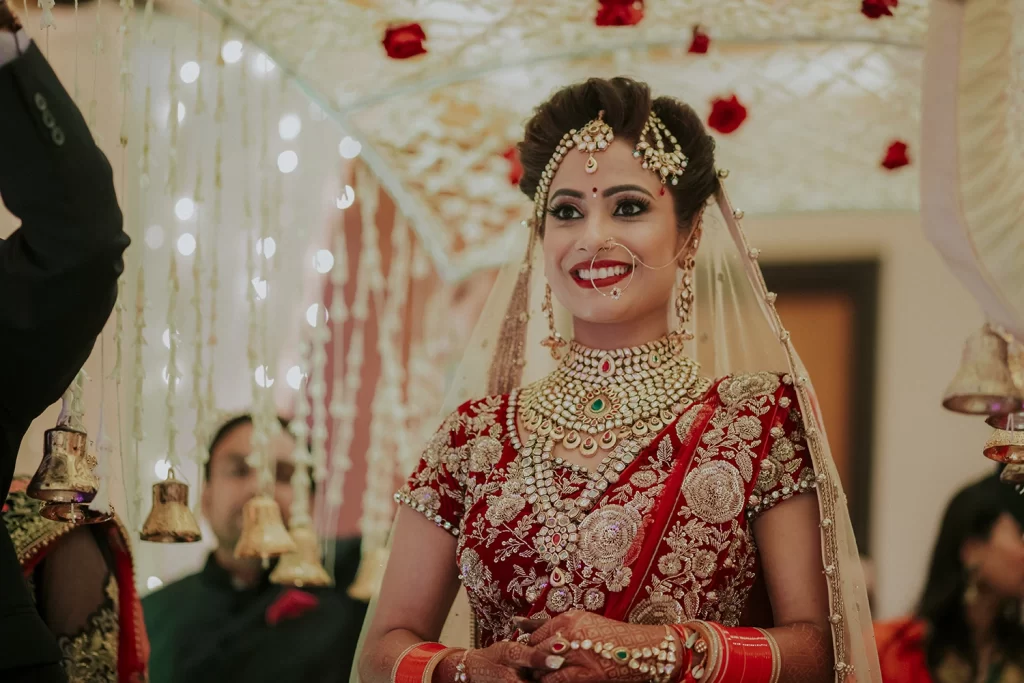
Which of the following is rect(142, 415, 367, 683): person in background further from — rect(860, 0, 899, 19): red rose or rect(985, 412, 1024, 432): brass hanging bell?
rect(985, 412, 1024, 432): brass hanging bell

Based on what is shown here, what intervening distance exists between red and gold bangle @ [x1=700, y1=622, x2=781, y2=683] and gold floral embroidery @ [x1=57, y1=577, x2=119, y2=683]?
1.26 metres

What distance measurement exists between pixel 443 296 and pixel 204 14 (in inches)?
62.4

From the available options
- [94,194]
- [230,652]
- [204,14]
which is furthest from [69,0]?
[230,652]

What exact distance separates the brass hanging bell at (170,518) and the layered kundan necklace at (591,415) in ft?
2.58

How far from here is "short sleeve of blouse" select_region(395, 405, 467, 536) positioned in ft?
8.38

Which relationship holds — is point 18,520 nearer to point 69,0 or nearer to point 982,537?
point 69,0

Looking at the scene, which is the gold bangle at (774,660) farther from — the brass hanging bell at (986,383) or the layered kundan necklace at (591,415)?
the brass hanging bell at (986,383)

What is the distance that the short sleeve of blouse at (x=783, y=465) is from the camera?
7.63 feet

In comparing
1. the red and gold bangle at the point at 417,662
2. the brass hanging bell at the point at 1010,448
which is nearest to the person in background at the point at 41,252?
the red and gold bangle at the point at 417,662

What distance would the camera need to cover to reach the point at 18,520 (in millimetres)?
2662

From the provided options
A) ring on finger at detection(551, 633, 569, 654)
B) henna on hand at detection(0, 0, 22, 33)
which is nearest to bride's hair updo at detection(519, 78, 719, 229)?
ring on finger at detection(551, 633, 569, 654)

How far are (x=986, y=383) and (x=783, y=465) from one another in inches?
19.8

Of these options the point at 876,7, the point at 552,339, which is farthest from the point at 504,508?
the point at 876,7

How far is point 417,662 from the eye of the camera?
2.32m
